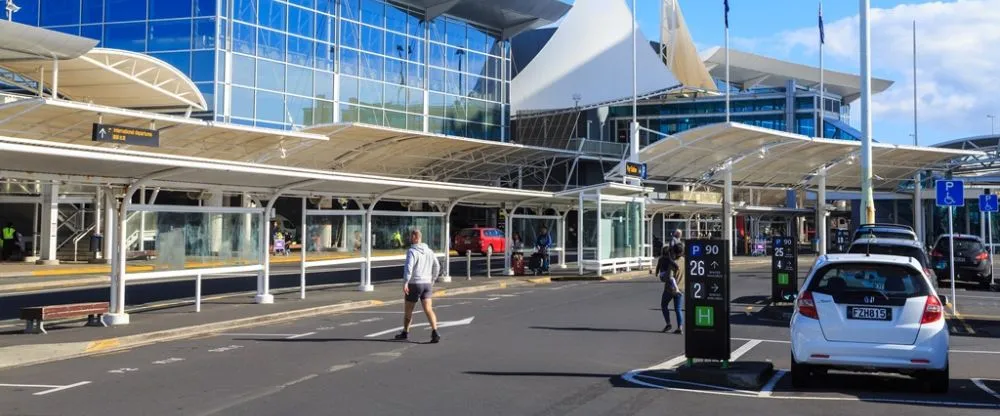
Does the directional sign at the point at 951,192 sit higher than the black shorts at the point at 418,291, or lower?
higher

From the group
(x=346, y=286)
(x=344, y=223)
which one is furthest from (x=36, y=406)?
(x=346, y=286)

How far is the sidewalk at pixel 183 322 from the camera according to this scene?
12.8 metres

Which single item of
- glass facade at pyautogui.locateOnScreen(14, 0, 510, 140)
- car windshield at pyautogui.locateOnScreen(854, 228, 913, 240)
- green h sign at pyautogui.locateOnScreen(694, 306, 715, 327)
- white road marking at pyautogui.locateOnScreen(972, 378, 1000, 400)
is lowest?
white road marking at pyautogui.locateOnScreen(972, 378, 1000, 400)

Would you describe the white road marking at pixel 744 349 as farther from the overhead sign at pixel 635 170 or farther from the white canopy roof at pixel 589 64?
the white canopy roof at pixel 589 64

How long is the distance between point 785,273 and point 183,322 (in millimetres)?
12502

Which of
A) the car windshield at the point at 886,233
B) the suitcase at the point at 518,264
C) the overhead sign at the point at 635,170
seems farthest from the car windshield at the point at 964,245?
the suitcase at the point at 518,264

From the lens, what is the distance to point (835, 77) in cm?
9094

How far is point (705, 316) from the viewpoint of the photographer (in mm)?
10250

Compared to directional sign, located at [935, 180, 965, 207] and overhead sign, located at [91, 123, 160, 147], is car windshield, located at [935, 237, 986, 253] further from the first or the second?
overhead sign, located at [91, 123, 160, 147]

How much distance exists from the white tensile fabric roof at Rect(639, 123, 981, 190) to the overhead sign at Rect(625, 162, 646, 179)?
2.88 feet

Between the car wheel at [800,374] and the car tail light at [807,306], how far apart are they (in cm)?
50

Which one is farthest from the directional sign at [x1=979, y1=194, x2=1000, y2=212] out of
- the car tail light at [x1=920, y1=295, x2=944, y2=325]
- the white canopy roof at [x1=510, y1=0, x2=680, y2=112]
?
the white canopy roof at [x1=510, y1=0, x2=680, y2=112]

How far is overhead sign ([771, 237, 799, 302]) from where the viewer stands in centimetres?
1950

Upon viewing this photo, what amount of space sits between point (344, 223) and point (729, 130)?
15.9 m
